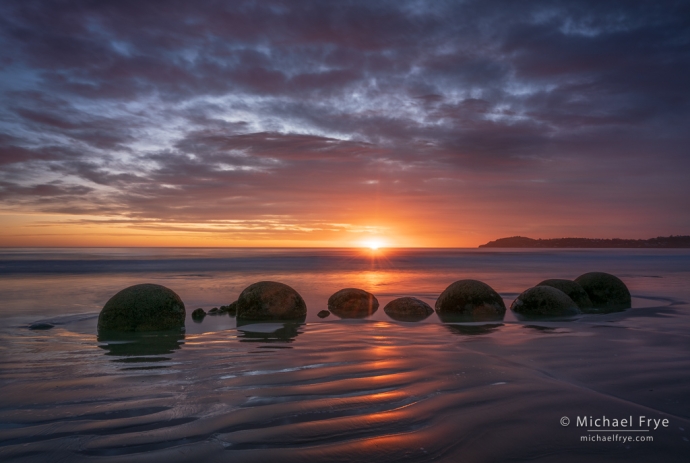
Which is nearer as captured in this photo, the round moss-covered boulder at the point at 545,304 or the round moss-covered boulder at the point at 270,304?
the round moss-covered boulder at the point at 270,304

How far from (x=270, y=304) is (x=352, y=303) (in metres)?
2.77

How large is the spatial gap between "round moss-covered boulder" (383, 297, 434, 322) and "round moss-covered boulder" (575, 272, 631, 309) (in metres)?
5.40

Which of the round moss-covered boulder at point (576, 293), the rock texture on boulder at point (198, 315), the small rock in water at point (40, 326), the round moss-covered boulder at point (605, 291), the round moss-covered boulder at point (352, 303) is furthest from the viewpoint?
the round moss-covered boulder at point (605, 291)

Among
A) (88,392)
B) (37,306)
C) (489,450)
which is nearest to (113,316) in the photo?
(88,392)

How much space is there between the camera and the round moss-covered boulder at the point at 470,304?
11281mm

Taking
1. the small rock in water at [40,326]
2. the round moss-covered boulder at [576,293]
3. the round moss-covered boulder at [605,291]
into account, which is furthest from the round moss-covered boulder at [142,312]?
the round moss-covered boulder at [605,291]

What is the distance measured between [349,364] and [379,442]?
2.49 metres

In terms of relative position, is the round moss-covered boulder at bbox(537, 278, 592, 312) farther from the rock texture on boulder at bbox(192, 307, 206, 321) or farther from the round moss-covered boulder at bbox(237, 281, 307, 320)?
the rock texture on boulder at bbox(192, 307, 206, 321)

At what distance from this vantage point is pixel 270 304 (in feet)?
35.5

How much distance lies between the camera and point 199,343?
307 inches

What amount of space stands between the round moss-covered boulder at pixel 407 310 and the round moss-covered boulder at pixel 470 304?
431 millimetres

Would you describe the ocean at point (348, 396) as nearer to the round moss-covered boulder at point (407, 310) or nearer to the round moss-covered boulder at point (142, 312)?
the round moss-covered boulder at point (142, 312)

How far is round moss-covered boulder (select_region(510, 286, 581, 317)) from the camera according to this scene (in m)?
11.2

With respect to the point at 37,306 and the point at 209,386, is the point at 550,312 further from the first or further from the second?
the point at 37,306
